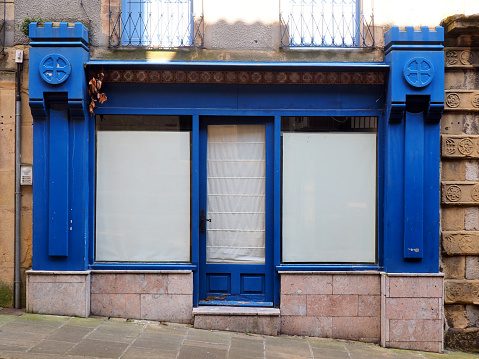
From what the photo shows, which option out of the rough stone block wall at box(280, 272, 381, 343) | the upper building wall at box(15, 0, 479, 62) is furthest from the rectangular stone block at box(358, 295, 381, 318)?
the upper building wall at box(15, 0, 479, 62)

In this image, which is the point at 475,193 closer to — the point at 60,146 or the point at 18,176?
the point at 60,146

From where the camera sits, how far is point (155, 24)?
22.4ft

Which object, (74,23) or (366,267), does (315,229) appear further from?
(74,23)

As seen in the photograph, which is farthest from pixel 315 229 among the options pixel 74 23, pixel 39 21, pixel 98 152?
pixel 39 21

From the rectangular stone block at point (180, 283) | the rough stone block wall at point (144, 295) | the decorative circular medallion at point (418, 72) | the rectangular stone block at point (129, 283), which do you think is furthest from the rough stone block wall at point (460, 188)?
the rectangular stone block at point (129, 283)

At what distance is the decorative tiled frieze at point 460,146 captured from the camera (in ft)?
21.8

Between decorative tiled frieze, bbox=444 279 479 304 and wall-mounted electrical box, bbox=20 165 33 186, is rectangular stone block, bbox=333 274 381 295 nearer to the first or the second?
decorative tiled frieze, bbox=444 279 479 304

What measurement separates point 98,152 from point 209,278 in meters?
2.41

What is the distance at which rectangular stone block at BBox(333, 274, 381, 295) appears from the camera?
664 cm

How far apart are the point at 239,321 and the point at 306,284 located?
3.46 feet

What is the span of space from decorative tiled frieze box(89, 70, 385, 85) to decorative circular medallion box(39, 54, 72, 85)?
0.38 m

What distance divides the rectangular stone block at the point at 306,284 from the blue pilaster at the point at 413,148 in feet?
2.74

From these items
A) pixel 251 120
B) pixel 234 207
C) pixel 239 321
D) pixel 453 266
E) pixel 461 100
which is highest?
pixel 461 100

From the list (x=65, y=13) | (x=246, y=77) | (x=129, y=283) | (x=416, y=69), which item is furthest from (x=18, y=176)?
(x=416, y=69)
